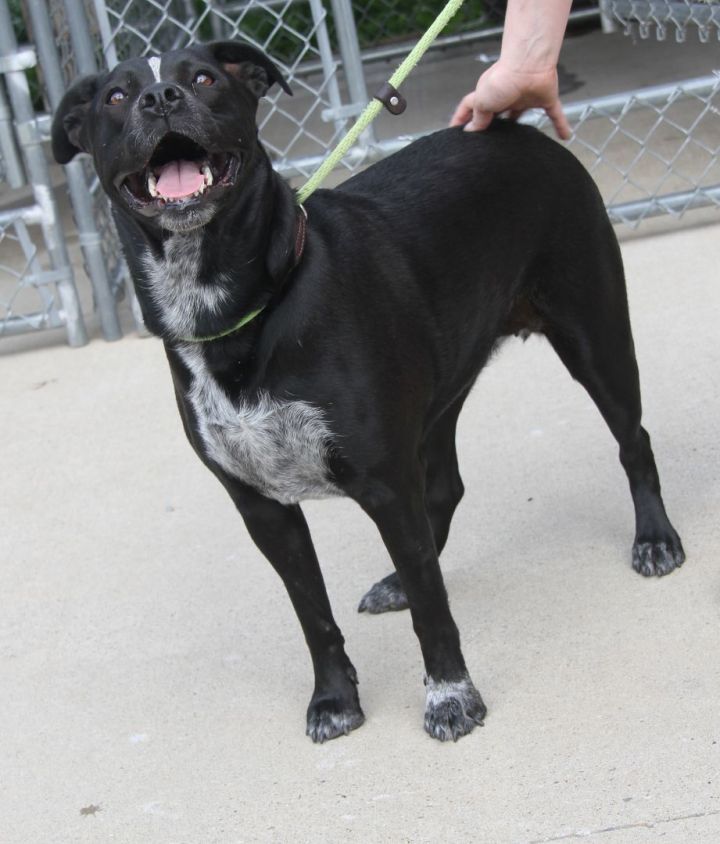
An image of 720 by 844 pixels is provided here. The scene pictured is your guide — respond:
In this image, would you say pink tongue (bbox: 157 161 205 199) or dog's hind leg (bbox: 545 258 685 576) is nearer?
pink tongue (bbox: 157 161 205 199)

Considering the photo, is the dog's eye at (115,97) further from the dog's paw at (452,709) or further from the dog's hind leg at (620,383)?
the dog's paw at (452,709)

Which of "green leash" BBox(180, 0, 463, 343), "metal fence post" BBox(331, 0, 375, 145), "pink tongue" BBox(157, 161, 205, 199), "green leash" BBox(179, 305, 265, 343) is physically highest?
"pink tongue" BBox(157, 161, 205, 199)

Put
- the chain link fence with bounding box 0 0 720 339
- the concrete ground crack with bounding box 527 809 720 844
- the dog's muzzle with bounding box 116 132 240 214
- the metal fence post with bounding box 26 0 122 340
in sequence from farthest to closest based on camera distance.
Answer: the chain link fence with bounding box 0 0 720 339, the metal fence post with bounding box 26 0 122 340, the dog's muzzle with bounding box 116 132 240 214, the concrete ground crack with bounding box 527 809 720 844

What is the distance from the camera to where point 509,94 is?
10.2 feet

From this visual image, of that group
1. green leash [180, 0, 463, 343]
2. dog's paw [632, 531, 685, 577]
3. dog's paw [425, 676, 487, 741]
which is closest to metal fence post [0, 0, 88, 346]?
green leash [180, 0, 463, 343]

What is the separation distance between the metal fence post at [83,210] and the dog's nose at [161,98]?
2.90 m

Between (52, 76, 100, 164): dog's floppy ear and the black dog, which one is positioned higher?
(52, 76, 100, 164): dog's floppy ear

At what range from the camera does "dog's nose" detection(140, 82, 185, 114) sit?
8.19 feet

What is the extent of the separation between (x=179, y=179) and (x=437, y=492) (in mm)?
1233

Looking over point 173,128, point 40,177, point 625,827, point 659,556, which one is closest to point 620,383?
point 659,556

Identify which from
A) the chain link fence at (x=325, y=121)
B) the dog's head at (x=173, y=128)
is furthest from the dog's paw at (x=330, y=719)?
the chain link fence at (x=325, y=121)

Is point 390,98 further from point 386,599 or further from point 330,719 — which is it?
point 330,719

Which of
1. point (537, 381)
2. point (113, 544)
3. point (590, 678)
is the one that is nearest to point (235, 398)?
point (590, 678)

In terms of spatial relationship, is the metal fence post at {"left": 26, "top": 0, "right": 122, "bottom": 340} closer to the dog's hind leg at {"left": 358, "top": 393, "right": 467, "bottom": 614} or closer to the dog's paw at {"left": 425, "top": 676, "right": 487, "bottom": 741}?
the dog's hind leg at {"left": 358, "top": 393, "right": 467, "bottom": 614}
